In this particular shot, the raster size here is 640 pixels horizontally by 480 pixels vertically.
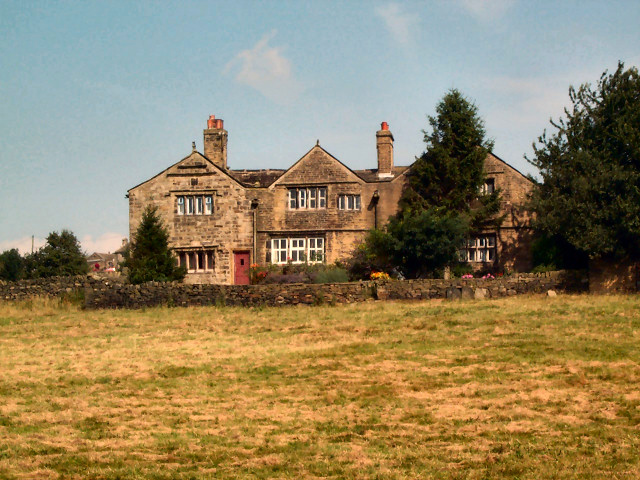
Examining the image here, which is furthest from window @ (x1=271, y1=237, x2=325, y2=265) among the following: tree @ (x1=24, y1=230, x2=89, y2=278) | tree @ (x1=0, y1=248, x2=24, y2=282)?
tree @ (x1=0, y1=248, x2=24, y2=282)

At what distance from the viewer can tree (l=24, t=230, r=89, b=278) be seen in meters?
60.1

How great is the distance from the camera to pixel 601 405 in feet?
43.4

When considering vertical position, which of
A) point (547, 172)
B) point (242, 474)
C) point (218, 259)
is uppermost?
point (547, 172)

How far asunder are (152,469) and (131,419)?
10.6ft

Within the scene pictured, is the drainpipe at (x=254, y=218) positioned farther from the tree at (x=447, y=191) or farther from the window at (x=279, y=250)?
the tree at (x=447, y=191)

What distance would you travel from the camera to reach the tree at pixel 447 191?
3634cm

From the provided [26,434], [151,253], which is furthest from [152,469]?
[151,253]

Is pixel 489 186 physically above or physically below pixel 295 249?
Answer: above

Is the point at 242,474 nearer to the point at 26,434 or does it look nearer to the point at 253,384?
the point at 26,434

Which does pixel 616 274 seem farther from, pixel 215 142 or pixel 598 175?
pixel 215 142

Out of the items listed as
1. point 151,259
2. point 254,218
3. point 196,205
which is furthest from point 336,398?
point 196,205

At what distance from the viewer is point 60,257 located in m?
60.9

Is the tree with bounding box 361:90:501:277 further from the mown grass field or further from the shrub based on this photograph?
the mown grass field

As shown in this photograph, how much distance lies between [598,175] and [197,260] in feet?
68.3
